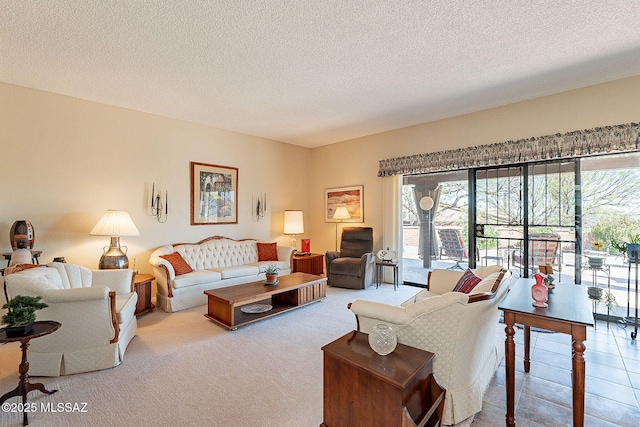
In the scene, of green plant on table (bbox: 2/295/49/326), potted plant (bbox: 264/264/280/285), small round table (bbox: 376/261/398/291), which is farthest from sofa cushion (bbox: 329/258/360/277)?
green plant on table (bbox: 2/295/49/326)

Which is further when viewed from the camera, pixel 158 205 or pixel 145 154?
pixel 158 205

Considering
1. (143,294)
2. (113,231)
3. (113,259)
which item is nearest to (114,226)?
(113,231)

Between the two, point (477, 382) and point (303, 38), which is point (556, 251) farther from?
point (303, 38)

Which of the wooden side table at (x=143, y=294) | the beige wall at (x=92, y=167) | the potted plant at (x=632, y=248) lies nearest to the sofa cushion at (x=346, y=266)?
the beige wall at (x=92, y=167)

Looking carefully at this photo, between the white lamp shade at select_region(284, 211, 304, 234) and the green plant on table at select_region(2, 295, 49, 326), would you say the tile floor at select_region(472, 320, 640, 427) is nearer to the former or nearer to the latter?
the green plant on table at select_region(2, 295, 49, 326)

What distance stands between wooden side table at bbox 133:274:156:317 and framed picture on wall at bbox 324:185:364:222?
357cm

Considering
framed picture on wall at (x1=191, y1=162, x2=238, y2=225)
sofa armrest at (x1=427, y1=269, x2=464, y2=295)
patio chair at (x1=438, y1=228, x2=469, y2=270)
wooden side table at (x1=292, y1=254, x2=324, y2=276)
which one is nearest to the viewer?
sofa armrest at (x1=427, y1=269, x2=464, y2=295)

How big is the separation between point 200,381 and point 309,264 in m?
3.51

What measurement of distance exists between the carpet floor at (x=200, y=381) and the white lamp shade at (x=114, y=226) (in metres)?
1.21

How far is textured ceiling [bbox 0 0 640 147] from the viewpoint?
7.13ft

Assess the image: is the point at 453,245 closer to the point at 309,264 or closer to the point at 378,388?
the point at 309,264

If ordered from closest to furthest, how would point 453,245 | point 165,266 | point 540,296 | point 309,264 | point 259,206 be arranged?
point 540,296, point 165,266, point 453,245, point 309,264, point 259,206

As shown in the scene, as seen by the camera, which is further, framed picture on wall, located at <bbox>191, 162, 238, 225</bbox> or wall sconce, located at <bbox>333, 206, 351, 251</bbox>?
wall sconce, located at <bbox>333, 206, 351, 251</bbox>

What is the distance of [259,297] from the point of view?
11.0 feet
